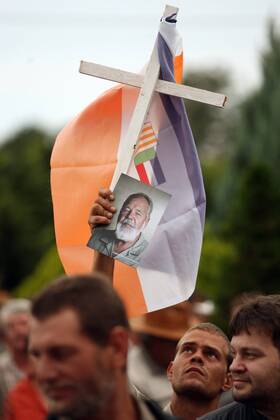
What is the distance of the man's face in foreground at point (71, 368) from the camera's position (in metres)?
3.69

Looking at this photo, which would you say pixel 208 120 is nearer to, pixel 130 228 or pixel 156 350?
pixel 156 350

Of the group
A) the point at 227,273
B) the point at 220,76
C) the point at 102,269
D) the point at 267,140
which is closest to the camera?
the point at 102,269

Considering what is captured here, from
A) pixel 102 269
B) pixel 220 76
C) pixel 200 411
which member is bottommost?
pixel 220 76

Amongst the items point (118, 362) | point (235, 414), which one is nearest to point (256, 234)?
point (235, 414)

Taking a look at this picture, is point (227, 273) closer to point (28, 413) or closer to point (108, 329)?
point (28, 413)

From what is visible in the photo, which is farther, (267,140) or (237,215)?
(267,140)

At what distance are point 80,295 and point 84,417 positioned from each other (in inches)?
14.1

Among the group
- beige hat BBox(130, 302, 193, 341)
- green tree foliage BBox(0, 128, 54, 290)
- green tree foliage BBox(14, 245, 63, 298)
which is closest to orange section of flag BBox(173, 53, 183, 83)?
beige hat BBox(130, 302, 193, 341)

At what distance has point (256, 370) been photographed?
17.0ft

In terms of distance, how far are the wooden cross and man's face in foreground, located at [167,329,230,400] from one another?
33.5 inches

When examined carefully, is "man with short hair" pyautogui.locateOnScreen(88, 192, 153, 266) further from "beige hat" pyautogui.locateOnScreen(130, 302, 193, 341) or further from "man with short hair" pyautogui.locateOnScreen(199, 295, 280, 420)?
"beige hat" pyautogui.locateOnScreen(130, 302, 193, 341)

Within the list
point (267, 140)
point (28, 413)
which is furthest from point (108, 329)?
point (267, 140)

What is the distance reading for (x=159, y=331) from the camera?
10344mm

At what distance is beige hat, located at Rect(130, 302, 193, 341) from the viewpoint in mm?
10320
